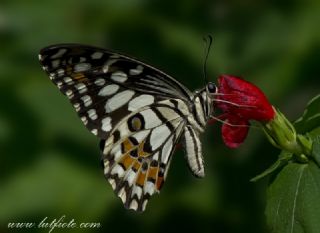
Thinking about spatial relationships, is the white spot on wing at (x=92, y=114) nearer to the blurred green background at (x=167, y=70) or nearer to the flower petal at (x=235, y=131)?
the flower petal at (x=235, y=131)

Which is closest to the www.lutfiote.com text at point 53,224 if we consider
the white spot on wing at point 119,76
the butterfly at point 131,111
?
the butterfly at point 131,111

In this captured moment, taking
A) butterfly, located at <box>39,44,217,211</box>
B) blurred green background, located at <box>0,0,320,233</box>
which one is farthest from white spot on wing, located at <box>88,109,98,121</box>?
blurred green background, located at <box>0,0,320,233</box>

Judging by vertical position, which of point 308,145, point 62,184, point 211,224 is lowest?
point 211,224

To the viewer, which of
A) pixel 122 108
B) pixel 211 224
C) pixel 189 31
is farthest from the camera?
pixel 189 31

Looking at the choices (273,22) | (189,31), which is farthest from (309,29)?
(189,31)

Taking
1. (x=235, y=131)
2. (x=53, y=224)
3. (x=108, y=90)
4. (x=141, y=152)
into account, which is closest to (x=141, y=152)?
(x=141, y=152)

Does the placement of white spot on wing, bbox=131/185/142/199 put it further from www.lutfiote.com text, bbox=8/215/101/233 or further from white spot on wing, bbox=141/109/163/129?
www.lutfiote.com text, bbox=8/215/101/233

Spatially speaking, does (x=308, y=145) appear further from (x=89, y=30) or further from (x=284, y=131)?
(x=89, y=30)
